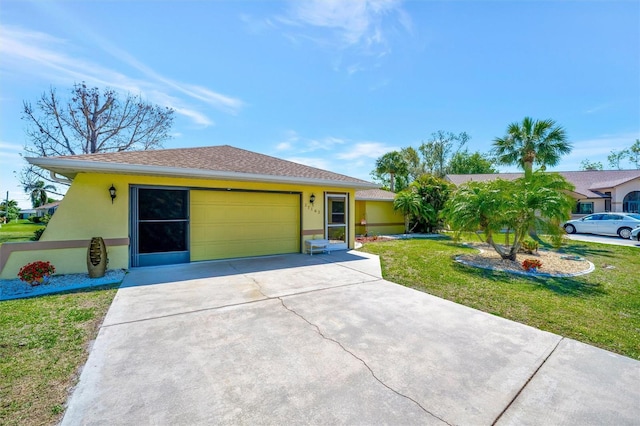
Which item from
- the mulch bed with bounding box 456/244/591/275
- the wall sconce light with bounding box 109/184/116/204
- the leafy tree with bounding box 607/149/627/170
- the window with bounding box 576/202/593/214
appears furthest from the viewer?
the leafy tree with bounding box 607/149/627/170

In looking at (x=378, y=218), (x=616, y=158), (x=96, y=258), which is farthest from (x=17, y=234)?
(x=616, y=158)

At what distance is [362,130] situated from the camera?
798 inches

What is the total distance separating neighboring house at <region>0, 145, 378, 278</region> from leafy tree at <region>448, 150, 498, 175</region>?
113ft

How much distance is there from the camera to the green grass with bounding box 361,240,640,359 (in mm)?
3869

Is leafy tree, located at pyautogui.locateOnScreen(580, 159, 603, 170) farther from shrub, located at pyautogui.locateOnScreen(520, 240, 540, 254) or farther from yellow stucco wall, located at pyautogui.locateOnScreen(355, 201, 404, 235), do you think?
shrub, located at pyautogui.locateOnScreen(520, 240, 540, 254)

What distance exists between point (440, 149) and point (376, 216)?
27942mm

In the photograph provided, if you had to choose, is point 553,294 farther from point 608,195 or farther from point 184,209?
point 608,195

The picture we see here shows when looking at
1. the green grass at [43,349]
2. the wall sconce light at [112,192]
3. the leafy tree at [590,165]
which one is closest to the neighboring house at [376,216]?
the wall sconce light at [112,192]

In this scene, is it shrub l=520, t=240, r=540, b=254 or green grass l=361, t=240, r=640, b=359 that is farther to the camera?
shrub l=520, t=240, r=540, b=254

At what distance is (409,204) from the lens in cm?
1603

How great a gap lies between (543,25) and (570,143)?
7.61 m

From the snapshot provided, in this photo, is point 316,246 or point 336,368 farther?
point 316,246

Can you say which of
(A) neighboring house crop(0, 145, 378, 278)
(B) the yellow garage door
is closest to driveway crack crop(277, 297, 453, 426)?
(A) neighboring house crop(0, 145, 378, 278)

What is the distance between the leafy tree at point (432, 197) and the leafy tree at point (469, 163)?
82.8 feet
